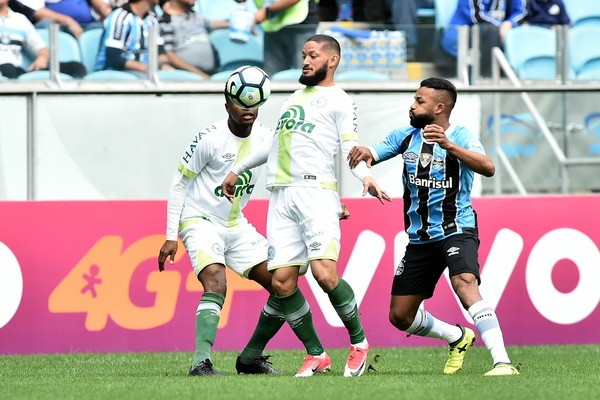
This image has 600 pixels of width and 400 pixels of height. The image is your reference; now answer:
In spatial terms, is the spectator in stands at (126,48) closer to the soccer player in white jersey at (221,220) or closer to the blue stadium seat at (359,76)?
the blue stadium seat at (359,76)

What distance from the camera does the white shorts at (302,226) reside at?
7746mm

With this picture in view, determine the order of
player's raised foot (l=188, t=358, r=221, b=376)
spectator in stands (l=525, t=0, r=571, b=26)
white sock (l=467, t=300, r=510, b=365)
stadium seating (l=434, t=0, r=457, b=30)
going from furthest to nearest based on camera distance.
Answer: spectator in stands (l=525, t=0, r=571, b=26) < stadium seating (l=434, t=0, r=457, b=30) < player's raised foot (l=188, t=358, r=221, b=376) < white sock (l=467, t=300, r=510, b=365)

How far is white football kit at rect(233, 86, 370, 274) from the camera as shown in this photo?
7.80 metres

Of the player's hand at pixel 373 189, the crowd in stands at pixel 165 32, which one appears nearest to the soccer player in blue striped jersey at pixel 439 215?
the player's hand at pixel 373 189

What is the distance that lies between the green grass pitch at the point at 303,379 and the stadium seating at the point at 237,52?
11.1ft

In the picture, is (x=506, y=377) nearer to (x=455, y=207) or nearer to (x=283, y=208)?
(x=455, y=207)

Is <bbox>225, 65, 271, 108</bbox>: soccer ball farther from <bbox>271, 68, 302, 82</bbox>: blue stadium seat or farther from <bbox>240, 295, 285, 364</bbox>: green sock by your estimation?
<bbox>271, 68, 302, 82</bbox>: blue stadium seat

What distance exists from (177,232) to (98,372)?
124 centimetres

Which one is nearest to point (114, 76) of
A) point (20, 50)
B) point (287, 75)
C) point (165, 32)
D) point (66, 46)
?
point (66, 46)

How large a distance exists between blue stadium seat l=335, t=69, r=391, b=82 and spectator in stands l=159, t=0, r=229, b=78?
4.35 feet

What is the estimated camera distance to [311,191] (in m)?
7.84

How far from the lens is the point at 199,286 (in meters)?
10.7

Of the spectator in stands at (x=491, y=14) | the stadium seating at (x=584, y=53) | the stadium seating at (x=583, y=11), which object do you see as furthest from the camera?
the stadium seating at (x=583, y=11)

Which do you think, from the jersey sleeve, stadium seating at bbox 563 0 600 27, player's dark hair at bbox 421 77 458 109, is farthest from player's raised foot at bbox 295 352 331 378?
stadium seating at bbox 563 0 600 27
